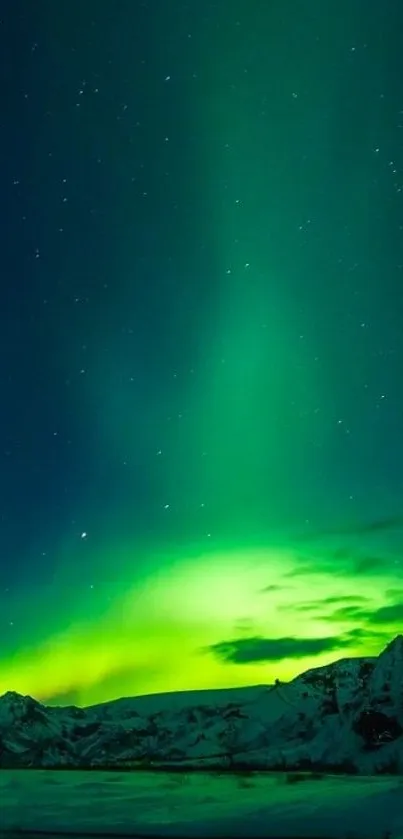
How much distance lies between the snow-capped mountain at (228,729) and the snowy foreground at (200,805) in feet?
0.31

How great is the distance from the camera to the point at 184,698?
5.62 m

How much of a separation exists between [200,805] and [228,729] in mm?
364

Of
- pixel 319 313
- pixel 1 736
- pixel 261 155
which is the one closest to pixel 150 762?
pixel 1 736

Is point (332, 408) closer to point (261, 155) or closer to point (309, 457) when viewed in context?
point (309, 457)

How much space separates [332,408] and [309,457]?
249 millimetres

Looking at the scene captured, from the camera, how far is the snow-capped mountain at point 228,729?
5.47m

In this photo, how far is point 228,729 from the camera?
5.45m

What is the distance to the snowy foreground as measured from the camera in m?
5.16

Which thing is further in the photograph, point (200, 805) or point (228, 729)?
point (228, 729)

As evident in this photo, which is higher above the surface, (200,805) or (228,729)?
(228,729)

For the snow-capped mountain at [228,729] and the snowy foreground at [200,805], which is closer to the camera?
the snowy foreground at [200,805]

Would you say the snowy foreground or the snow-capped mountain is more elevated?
the snow-capped mountain

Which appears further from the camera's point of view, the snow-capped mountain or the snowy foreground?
the snow-capped mountain

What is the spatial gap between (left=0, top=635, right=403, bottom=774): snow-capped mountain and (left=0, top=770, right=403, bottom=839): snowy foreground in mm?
94
